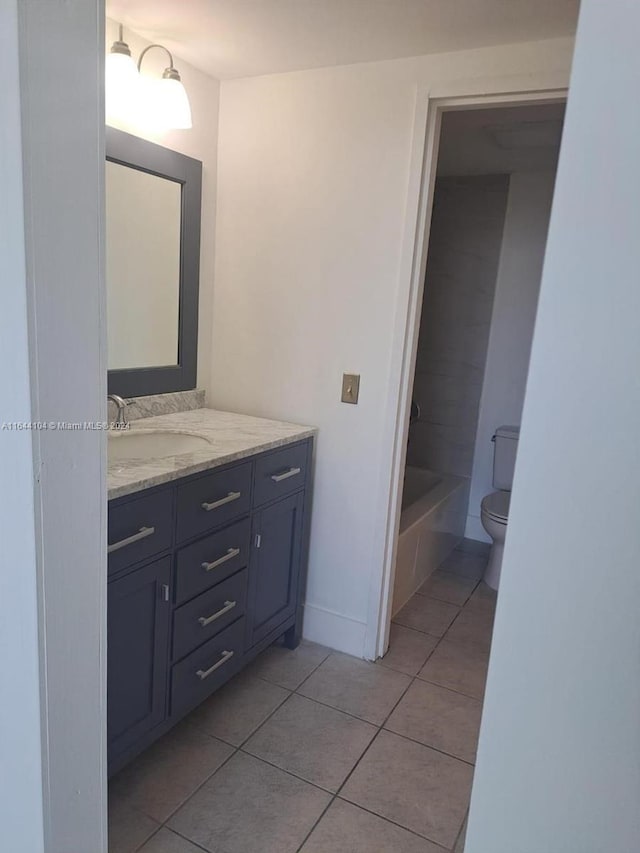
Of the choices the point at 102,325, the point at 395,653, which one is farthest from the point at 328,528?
the point at 102,325

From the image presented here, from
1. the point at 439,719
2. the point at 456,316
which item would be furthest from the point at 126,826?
the point at 456,316

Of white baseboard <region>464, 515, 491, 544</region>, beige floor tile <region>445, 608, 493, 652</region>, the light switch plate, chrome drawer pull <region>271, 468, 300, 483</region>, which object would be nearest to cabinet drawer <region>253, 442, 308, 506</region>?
chrome drawer pull <region>271, 468, 300, 483</region>

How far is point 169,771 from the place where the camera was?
5.51ft

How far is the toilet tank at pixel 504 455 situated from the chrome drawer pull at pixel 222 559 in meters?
1.95

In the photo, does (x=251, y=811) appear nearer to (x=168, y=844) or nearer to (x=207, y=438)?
(x=168, y=844)

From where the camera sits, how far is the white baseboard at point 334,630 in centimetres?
232

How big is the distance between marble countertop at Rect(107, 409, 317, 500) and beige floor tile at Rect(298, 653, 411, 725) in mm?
901

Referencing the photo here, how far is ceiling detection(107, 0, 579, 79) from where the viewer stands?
62.7 inches

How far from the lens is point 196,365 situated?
2404mm

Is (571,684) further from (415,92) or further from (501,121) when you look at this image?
(501,121)

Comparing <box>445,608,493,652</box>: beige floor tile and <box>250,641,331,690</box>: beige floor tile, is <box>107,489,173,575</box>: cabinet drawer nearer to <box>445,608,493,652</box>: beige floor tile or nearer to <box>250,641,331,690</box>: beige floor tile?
<box>250,641,331,690</box>: beige floor tile

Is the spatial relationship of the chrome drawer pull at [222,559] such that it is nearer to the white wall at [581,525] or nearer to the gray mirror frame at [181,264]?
the gray mirror frame at [181,264]

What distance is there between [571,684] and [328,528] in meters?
1.78

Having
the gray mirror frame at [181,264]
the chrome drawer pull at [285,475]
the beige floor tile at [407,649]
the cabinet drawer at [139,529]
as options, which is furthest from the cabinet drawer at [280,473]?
the beige floor tile at [407,649]
